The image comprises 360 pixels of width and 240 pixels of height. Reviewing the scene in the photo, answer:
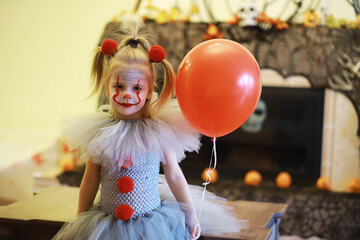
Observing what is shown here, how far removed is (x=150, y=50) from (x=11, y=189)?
2.72m

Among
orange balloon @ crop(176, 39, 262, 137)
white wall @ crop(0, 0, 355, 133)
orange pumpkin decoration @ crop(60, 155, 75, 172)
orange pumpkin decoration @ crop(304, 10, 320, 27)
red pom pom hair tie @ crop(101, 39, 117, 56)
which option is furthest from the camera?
white wall @ crop(0, 0, 355, 133)

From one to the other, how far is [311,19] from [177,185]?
2.36 m

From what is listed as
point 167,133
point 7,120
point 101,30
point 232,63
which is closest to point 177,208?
point 167,133

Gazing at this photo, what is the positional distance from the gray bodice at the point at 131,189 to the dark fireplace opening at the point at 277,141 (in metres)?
2.22

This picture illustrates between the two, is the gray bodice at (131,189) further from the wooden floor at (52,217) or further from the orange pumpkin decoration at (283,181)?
the orange pumpkin decoration at (283,181)

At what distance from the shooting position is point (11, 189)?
150 inches

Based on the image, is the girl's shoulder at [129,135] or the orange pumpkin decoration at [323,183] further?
the orange pumpkin decoration at [323,183]

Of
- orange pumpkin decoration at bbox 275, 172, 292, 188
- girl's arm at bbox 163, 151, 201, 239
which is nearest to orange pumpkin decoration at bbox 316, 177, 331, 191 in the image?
orange pumpkin decoration at bbox 275, 172, 292, 188

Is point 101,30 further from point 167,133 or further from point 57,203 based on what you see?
point 167,133

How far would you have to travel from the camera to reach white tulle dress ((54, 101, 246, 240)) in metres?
1.46

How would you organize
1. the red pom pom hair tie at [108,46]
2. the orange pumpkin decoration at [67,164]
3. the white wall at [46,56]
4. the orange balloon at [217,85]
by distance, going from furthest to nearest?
the white wall at [46,56] → the orange pumpkin decoration at [67,164] → the red pom pom hair tie at [108,46] → the orange balloon at [217,85]

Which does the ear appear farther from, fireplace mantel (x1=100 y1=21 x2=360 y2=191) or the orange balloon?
fireplace mantel (x1=100 y1=21 x2=360 y2=191)

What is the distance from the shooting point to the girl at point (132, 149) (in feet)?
4.83

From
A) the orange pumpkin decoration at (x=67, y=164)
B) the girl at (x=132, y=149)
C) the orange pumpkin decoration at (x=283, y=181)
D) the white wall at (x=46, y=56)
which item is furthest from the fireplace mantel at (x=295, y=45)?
the girl at (x=132, y=149)
